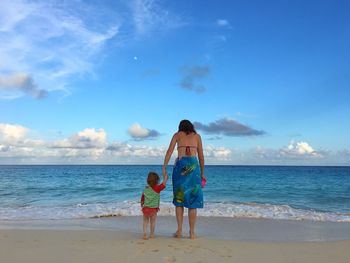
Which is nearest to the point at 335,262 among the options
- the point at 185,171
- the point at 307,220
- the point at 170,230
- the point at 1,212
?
the point at 185,171

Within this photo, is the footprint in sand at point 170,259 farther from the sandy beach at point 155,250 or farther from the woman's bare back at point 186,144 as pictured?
the woman's bare back at point 186,144

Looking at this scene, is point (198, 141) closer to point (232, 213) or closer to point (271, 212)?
point (232, 213)

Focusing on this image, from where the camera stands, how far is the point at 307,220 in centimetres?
935

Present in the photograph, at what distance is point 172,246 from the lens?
16.8ft

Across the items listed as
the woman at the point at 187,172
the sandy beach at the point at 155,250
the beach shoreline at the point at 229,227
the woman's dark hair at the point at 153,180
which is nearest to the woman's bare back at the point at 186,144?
the woman at the point at 187,172

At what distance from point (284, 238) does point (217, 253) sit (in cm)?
233

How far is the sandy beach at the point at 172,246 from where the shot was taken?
4.59 m

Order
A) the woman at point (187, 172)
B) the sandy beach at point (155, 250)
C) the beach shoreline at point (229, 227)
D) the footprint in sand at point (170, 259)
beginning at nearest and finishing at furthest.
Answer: the footprint in sand at point (170, 259)
the sandy beach at point (155, 250)
the woman at point (187, 172)
the beach shoreline at point (229, 227)

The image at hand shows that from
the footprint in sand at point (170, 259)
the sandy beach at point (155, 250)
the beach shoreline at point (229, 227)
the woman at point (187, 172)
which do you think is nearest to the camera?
the footprint in sand at point (170, 259)

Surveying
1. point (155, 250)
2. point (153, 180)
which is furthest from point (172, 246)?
point (153, 180)

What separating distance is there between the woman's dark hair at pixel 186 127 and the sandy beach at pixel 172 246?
1.78 meters

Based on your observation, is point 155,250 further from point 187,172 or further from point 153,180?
point 187,172

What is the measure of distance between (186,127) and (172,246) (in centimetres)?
189

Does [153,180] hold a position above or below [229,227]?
above
